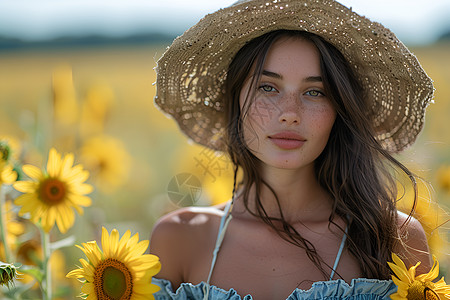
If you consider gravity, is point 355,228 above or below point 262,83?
below

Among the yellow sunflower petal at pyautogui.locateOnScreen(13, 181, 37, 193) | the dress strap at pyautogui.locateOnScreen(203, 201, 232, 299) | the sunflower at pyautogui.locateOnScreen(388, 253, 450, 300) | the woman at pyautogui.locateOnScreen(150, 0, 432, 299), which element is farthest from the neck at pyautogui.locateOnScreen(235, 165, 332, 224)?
the yellow sunflower petal at pyautogui.locateOnScreen(13, 181, 37, 193)

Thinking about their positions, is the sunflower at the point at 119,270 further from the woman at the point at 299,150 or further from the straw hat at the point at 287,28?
the straw hat at the point at 287,28

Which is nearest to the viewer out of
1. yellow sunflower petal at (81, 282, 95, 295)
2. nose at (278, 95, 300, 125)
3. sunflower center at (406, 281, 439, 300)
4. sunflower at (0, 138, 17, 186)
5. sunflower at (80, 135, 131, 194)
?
yellow sunflower petal at (81, 282, 95, 295)

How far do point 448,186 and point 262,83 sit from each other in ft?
5.73

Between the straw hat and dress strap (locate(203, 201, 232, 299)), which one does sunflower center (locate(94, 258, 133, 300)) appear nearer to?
dress strap (locate(203, 201, 232, 299))

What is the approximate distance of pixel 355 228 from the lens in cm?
188

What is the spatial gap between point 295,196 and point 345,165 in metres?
0.20

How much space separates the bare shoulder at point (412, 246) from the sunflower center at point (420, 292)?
10.8 inches

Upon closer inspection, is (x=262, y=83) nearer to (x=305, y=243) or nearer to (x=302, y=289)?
(x=305, y=243)

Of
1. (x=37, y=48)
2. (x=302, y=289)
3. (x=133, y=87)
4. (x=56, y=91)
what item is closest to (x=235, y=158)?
(x=302, y=289)

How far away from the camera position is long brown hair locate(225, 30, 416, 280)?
1788 millimetres

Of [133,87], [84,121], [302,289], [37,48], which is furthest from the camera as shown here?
[37,48]

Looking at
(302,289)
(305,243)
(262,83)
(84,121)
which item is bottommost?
(302,289)

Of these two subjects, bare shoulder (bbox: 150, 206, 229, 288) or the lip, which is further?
bare shoulder (bbox: 150, 206, 229, 288)
